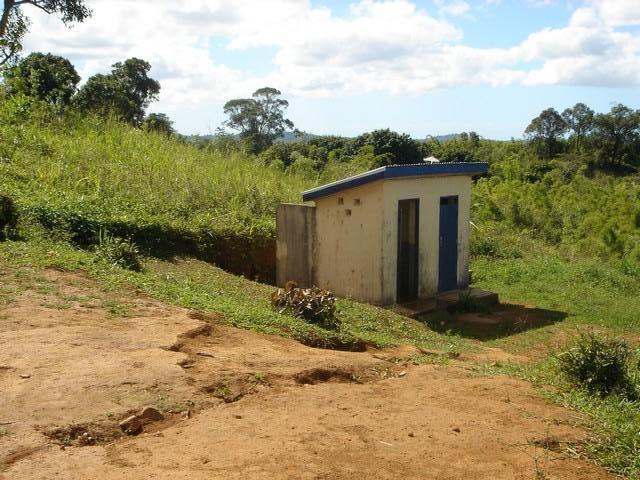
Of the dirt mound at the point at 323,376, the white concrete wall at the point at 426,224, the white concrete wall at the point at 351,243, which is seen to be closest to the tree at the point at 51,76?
the white concrete wall at the point at 351,243

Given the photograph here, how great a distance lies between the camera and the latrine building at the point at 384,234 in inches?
460

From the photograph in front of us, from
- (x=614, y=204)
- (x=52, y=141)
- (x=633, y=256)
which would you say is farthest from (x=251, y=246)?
(x=614, y=204)

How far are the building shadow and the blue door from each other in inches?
37.2

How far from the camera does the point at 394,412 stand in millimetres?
5211

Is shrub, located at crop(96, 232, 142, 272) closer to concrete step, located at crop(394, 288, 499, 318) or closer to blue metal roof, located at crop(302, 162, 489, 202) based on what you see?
blue metal roof, located at crop(302, 162, 489, 202)

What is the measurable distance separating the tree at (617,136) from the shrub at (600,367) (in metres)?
34.4

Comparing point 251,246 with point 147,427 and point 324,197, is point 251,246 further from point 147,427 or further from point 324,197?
point 147,427

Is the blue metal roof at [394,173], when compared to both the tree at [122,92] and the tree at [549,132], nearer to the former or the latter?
the tree at [122,92]

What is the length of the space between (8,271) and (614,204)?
21.0 metres

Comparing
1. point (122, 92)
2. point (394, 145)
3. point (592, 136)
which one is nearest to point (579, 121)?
point (592, 136)

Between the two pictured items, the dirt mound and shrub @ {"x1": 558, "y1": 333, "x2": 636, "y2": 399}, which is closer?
the dirt mound

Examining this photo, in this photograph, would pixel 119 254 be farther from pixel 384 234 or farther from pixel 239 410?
pixel 239 410

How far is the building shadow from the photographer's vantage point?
10922mm

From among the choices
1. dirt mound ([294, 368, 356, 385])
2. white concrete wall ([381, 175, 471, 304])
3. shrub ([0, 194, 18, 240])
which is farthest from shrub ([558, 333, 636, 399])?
shrub ([0, 194, 18, 240])
